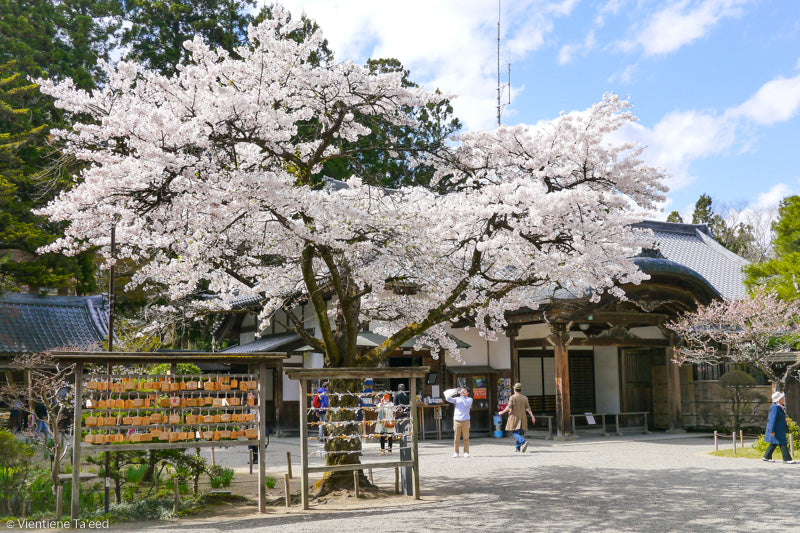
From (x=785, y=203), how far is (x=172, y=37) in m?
26.3

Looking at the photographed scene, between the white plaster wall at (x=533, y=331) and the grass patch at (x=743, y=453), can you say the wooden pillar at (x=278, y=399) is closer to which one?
the white plaster wall at (x=533, y=331)

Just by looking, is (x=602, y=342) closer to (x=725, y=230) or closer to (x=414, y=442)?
(x=414, y=442)

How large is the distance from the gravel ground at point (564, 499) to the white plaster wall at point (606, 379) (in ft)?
21.0

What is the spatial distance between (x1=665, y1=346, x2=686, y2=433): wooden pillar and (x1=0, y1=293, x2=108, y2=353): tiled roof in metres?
16.2

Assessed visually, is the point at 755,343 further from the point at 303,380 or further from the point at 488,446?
the point at 303,380

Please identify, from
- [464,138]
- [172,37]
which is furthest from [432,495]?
[172,37]

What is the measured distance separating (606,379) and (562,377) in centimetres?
403

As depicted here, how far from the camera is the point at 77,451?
26.9ft

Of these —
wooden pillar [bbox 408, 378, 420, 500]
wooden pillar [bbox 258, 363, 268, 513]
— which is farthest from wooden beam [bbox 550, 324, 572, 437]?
wooden pillar [bbox 258, 363, 268, 513]

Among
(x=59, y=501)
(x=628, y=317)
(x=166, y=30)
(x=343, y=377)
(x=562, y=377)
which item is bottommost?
(x=59, y=501)

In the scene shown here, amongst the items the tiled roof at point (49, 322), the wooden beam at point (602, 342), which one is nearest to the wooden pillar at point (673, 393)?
the wooden beam at point (602, 342)

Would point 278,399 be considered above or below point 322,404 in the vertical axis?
below

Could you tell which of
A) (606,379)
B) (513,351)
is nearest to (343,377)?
(513,351)

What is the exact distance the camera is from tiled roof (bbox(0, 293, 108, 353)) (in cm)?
1853
